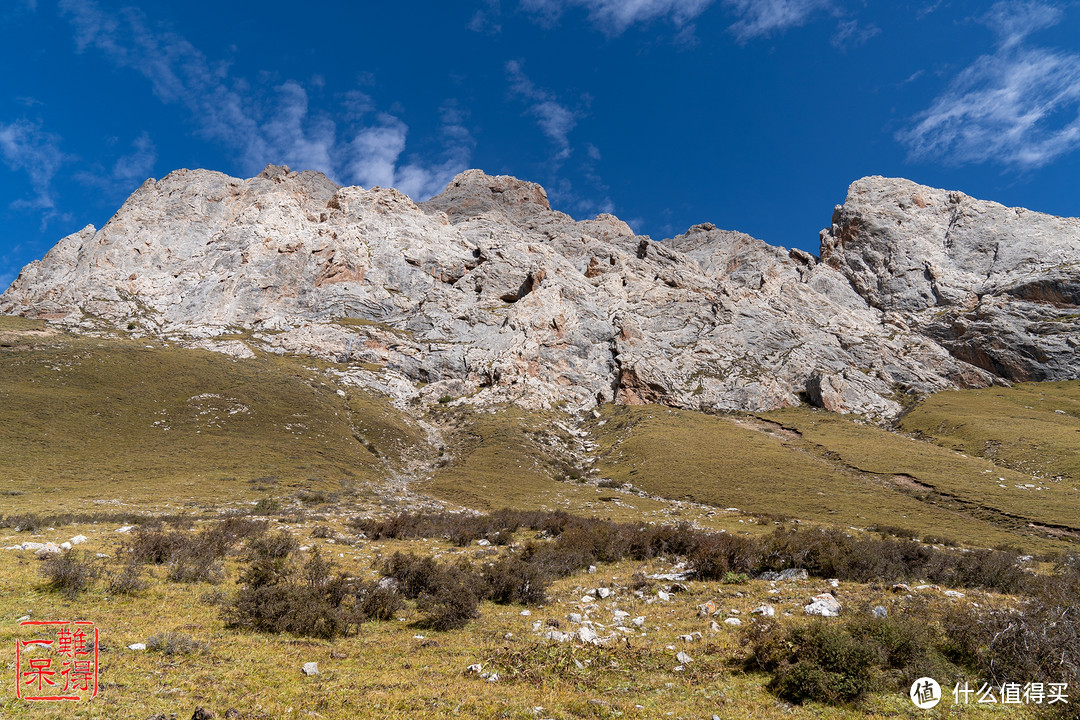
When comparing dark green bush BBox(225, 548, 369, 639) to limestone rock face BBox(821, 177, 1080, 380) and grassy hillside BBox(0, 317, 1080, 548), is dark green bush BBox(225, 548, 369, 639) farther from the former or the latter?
limestone rock face BBox(821, 177, 1080, 380)

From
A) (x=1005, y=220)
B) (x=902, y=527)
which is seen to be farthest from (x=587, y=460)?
(x=1005, y=220)

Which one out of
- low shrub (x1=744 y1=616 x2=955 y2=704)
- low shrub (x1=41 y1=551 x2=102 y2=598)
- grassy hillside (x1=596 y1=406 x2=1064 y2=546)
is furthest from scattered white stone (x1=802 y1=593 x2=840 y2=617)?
grassy hillside (x1=596 y1=406 x2=1064 y2=546)

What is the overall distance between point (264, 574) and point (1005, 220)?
212594mm

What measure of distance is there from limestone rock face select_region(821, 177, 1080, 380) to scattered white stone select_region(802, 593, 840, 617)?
145 meters

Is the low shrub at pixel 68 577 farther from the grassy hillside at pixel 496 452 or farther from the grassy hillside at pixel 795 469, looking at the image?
the grassy hillside at pixel 795 469

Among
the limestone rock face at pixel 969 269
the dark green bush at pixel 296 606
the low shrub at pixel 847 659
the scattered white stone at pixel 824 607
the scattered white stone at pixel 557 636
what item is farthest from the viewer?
the limestone rock face at pixel 969 269

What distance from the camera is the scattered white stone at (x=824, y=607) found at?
11.8 metres

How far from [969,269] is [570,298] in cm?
12643

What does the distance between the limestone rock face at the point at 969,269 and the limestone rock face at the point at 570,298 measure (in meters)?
0.55

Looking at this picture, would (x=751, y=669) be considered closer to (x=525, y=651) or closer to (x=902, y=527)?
(x=525, y=651)

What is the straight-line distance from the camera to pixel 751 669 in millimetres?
9234

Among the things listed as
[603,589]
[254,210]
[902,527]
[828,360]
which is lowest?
[603,589]

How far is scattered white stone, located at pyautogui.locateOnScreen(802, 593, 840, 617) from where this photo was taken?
11.8 meters

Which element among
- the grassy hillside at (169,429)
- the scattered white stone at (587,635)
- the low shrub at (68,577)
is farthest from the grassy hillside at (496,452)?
the scattered white stone at (587,635)
